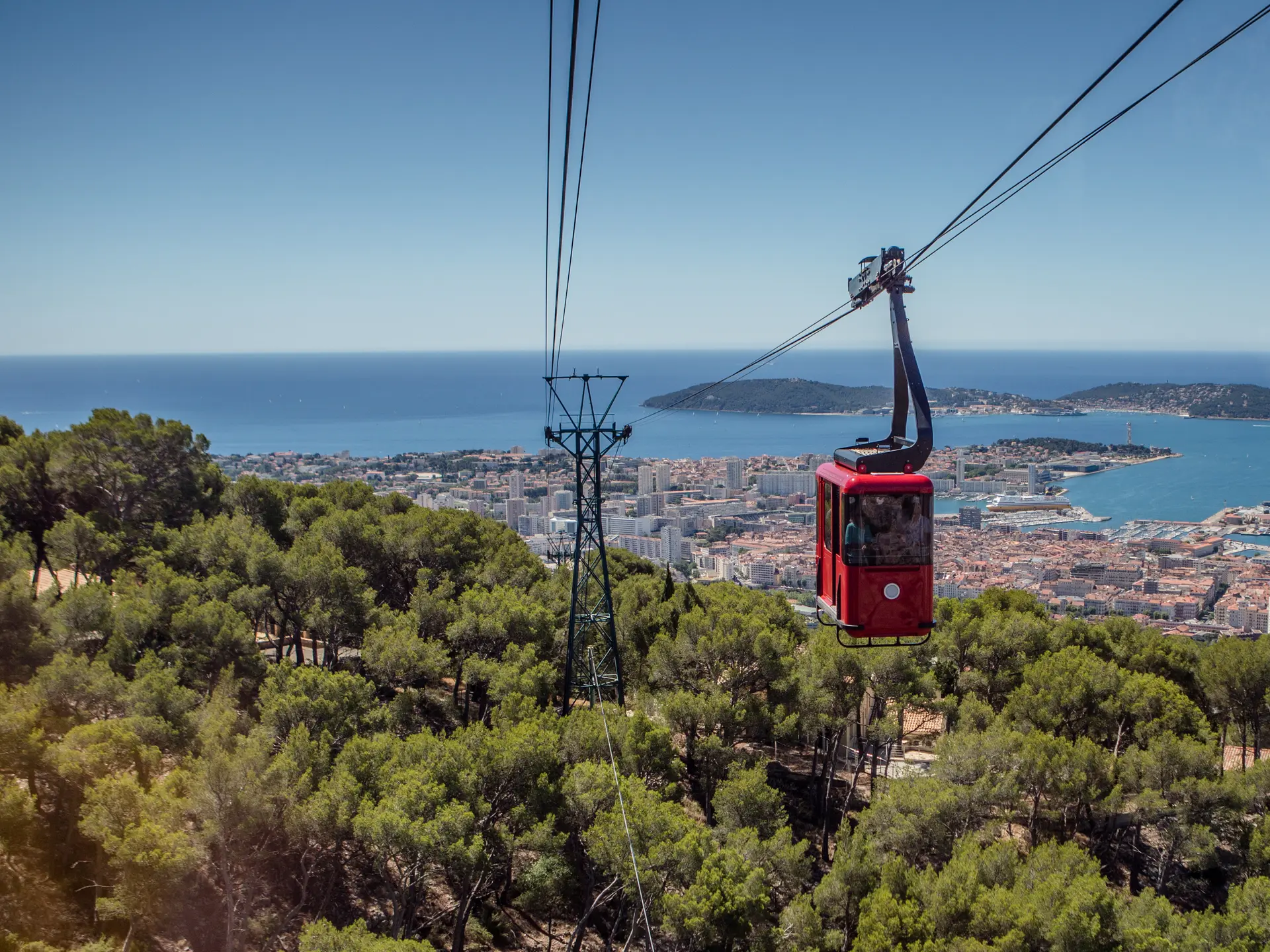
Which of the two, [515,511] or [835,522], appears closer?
[835,522]

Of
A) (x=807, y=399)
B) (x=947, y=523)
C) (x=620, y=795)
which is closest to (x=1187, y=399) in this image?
(x=807, y=399)

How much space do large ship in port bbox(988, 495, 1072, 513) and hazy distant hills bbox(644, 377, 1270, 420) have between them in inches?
675

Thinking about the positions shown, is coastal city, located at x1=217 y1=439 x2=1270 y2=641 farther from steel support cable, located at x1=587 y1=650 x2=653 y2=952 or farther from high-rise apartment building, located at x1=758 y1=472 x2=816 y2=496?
steel support cable, located at x1=587 y1=650 x2=653 y2=952

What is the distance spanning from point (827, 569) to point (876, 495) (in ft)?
3.60

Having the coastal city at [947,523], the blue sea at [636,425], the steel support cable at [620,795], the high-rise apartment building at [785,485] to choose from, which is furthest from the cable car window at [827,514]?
the high-rise apartment building at [785,485]

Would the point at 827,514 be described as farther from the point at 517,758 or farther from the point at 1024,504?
the point at 1024,504

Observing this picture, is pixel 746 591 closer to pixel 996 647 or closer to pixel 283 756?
pixel 996 647

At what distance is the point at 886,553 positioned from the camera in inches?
267

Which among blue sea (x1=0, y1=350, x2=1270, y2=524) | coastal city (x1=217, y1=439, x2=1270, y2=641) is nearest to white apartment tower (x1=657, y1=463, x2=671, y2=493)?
coastal city (x1=217, y1=439, x2=1270, y2=641)

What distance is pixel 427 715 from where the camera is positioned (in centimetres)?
1641

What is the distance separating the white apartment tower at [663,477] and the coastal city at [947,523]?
27cm

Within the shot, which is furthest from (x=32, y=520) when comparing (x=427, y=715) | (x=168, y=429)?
(x=427, y=715)

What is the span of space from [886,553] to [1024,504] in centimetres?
7771

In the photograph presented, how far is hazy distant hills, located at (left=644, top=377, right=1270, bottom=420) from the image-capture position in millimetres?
95688
